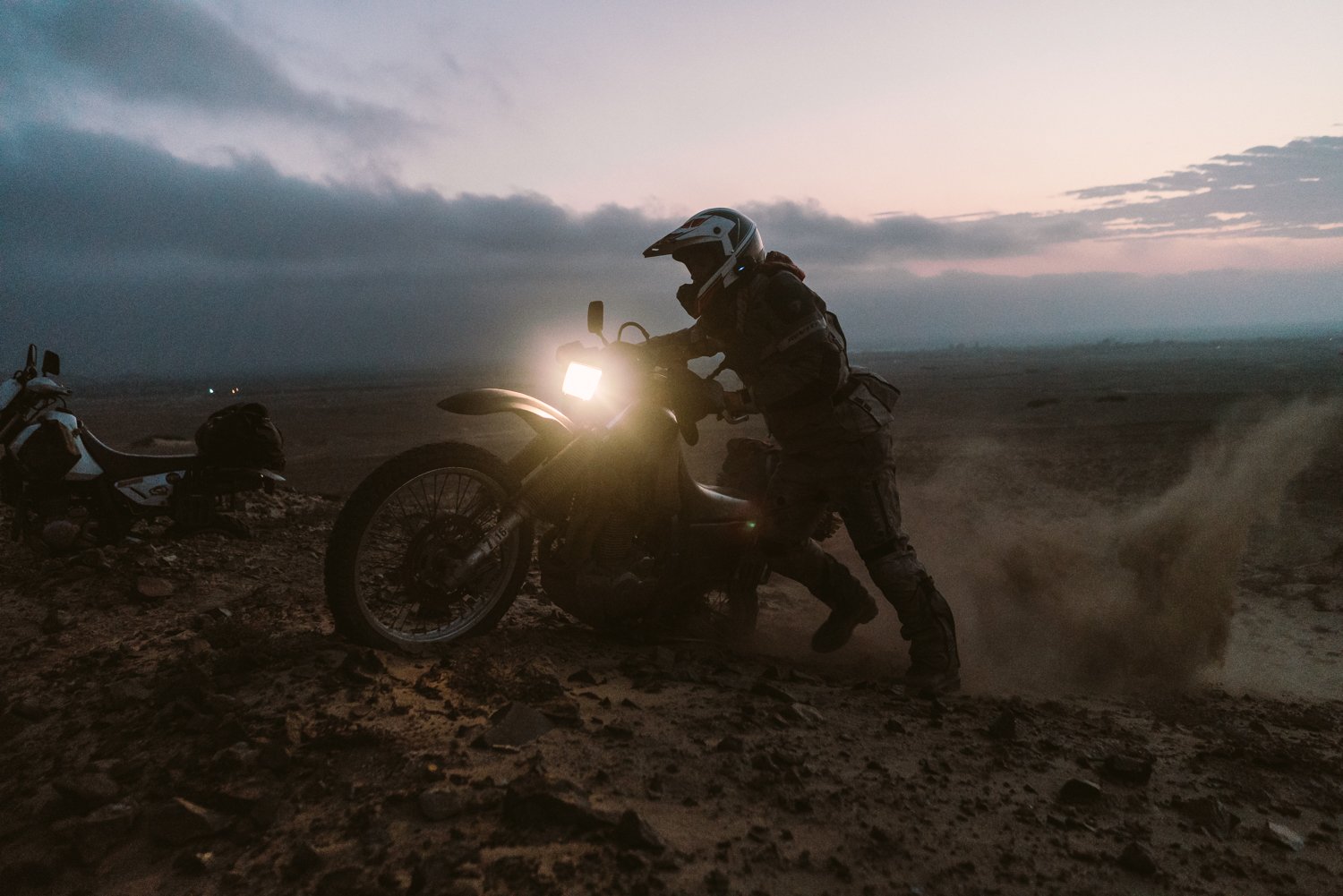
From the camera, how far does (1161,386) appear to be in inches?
1341

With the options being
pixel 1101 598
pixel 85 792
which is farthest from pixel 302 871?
pixel 1101 598

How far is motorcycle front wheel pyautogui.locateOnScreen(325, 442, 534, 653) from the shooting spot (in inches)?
153

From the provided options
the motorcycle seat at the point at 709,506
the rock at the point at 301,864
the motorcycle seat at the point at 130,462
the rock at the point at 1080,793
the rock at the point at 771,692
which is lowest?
the rock at the point at 1080,793

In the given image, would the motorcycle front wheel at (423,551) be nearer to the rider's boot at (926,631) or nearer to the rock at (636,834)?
the rock at (636,834)

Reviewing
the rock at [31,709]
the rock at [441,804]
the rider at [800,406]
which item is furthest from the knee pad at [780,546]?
the rock at [31,709]

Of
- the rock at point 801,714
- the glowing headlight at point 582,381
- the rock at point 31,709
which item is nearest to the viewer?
the rock at point 31,709

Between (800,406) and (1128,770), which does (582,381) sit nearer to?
(800,406)

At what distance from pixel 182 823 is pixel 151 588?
3.03 metres

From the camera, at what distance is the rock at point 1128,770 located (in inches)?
134

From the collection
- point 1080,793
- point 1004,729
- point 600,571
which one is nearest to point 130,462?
point 600,571

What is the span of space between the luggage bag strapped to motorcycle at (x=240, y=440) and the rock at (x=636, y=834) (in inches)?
197

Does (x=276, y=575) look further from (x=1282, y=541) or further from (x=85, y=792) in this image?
(x=1282, y=541)

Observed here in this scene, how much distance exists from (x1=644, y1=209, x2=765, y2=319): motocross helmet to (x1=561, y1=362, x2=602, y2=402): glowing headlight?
83 cm

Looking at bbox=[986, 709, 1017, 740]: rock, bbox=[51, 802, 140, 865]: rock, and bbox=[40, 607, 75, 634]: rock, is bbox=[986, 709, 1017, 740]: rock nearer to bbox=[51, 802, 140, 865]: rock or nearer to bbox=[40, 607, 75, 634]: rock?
bbox=[51, 802, 140, 865]: rock
